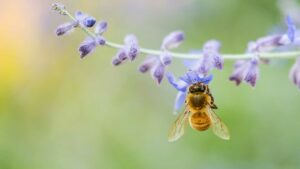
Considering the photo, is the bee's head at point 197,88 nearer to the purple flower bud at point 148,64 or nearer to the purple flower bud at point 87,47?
the purple flower bud at point 148,64

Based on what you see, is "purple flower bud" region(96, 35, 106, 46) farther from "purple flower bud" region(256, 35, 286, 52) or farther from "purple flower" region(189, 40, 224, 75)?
"purple flower bud" region(256, 35, 286, 52)

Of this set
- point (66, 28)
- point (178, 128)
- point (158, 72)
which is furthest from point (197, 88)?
point (66, 28)

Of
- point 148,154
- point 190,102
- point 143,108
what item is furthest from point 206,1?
point 190,102

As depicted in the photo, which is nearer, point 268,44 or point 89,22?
point 89,22

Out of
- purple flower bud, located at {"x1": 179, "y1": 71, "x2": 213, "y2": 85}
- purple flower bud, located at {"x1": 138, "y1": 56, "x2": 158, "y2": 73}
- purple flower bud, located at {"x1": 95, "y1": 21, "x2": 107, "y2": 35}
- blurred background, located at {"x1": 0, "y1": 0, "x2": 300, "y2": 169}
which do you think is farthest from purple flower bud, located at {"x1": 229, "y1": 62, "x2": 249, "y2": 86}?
blurred background, located at {"x1": 0, "y1": 0, "x2": 300, "y2": 169}

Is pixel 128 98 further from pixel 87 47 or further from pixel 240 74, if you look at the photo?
pixel 87 47

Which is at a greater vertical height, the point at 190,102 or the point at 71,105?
the point at 71,105

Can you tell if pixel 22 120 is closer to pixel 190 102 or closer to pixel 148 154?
pixel 148 154
